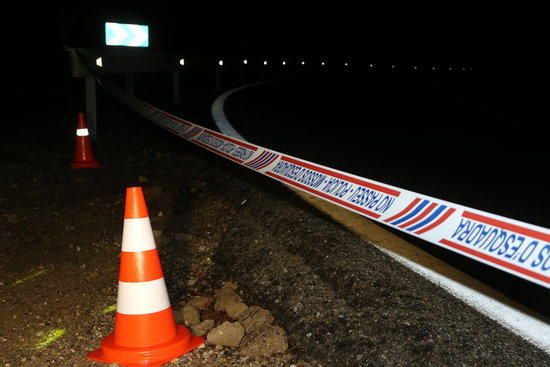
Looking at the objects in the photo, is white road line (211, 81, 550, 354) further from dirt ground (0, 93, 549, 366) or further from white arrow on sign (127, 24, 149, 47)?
white arrow on sign (127, 24, 149, 47)

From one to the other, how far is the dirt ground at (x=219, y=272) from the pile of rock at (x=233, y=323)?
0.24 ft


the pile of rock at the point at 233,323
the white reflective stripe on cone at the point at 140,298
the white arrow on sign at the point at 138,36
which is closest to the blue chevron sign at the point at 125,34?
the white arrow on sign at the point at 138,36

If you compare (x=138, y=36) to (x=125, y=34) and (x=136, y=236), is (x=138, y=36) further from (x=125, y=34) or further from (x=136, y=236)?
(x=136, y=236)

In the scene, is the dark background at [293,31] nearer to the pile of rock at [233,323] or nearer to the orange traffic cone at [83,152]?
the orange traffic cone at [83,152]

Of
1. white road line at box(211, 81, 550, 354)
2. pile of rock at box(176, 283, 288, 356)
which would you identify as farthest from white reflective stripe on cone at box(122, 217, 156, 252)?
white road line at box(211, 81, 550, 354)

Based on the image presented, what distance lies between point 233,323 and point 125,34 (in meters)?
27.0

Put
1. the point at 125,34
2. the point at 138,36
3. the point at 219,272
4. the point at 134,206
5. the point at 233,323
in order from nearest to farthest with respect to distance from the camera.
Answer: the point at 134,206 < the point at 233,323 < the point at 219,272 < the point at 125,34 < the point at 138,36

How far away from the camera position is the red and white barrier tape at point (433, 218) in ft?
9.95

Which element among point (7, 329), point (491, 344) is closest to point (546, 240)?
point (491, 344)

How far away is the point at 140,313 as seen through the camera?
11.9ft

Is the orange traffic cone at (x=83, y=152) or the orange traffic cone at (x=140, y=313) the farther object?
the orange traffic cone at (x=83, y=152)

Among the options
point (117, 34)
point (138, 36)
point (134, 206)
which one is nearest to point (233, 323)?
point (134, 206)

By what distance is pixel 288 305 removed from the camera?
4.03 metres

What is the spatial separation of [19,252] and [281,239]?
2311mm
